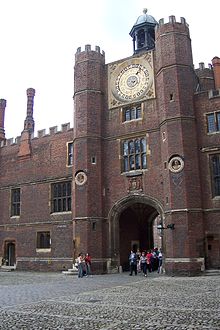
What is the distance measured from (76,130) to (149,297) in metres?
15.0

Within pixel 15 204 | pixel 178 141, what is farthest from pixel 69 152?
pixel 178 141

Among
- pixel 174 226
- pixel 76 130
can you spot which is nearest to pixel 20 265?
pixel 76 130

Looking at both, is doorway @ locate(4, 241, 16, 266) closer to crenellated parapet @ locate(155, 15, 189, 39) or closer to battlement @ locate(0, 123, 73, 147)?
battlement @ locate(0, 123, 73, 147)

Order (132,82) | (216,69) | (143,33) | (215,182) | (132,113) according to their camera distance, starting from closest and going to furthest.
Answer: (215,182) → (132,113) → (132,82) → (216,69) → (143,33)

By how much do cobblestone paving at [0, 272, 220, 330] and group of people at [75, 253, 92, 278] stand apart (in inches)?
254

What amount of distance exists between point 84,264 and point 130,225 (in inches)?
261

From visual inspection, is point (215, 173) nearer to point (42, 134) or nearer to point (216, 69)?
point (216, 69)

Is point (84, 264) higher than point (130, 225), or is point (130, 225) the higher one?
point (130, 225)

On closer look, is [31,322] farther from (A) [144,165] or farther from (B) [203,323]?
(A) [144,165]

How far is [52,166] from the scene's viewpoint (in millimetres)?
27359

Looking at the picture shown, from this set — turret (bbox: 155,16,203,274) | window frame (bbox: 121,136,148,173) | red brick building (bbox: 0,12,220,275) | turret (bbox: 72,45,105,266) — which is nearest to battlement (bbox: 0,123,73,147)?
red brick building (bbox: 0,12,220,275)

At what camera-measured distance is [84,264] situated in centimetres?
2042

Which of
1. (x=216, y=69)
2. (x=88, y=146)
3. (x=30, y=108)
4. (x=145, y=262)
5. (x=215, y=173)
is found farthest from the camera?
(x=30, y=108)

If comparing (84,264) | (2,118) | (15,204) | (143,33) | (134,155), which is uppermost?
(143,33)
